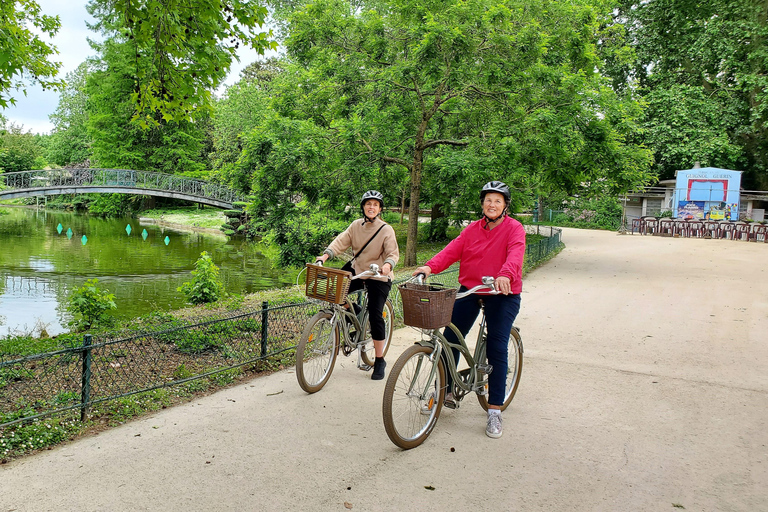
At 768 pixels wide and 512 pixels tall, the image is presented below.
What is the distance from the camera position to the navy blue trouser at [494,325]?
179 inches

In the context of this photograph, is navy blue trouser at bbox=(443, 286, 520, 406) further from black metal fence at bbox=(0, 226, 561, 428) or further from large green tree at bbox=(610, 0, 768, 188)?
large green tree at bbox=(610, 0, 768, 188)

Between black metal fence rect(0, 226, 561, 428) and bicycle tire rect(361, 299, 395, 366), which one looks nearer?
black metal fence rect(0, 226, 561, 428)

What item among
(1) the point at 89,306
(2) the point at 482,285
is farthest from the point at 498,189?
(1) the point at 89,306

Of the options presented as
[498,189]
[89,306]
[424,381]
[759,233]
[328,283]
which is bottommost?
[89,306]

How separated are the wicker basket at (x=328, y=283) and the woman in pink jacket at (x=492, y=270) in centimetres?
92

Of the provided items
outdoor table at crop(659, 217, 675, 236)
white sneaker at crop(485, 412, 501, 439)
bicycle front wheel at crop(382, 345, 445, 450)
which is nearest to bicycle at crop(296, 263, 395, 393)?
bicycle front wheel at crop(382, 345, 445, 450)

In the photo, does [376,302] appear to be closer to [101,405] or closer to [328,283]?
[328,283]

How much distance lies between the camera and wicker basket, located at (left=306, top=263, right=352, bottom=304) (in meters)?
5.27

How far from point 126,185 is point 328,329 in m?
36.3

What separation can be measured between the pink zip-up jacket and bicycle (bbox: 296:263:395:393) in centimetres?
80

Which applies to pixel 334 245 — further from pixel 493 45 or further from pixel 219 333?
pixel 493 45

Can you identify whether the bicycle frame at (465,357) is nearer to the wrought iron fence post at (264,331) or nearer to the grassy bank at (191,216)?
the wrought iron fence post at (264,331)

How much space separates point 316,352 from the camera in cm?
552

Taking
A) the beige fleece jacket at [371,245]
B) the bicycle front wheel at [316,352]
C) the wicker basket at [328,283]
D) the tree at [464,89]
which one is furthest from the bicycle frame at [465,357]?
the tree at [464,89]
